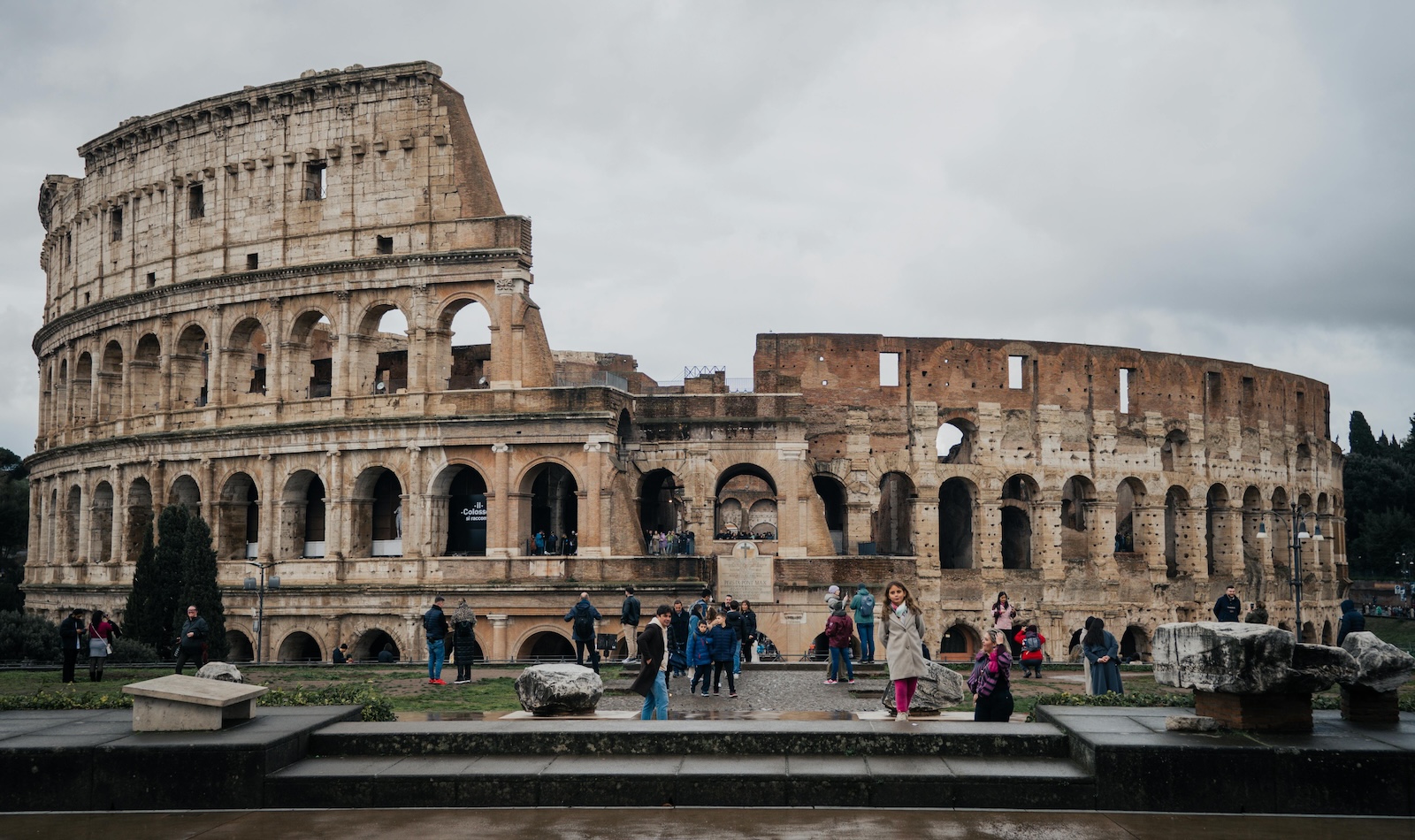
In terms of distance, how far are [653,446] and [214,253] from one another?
14208mm

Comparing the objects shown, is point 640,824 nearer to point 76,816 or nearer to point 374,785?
point 374,785

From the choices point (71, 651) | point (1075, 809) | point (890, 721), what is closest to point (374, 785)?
point (890, 721)

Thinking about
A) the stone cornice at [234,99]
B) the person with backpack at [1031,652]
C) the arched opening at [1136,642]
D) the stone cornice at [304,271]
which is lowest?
the arched opening at [1136,642]

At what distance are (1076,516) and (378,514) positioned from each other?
23.8 metres

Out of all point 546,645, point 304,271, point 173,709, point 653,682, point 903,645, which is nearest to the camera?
point 173,709

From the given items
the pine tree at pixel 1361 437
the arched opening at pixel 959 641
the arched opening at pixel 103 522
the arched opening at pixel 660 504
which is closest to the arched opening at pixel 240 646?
the arched opening at pixel 103 522

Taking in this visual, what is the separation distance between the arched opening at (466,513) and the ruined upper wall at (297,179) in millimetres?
6441

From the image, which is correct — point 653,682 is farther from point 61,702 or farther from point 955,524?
point 955,524

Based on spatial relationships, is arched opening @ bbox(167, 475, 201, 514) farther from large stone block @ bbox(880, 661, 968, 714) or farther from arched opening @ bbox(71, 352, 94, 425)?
large stone block @ bbox(880, 661, 968, 714)

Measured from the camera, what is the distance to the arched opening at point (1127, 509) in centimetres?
4203

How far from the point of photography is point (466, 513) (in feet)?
114

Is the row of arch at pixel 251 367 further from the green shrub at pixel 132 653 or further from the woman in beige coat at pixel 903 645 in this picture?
the woman in beige coat at pixel 903 645

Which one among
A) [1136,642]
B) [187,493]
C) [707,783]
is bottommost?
[1136,642]

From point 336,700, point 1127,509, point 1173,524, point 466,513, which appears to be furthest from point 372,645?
point 1173,524
